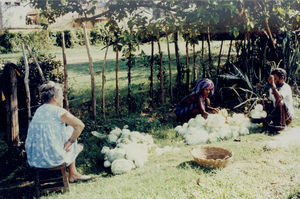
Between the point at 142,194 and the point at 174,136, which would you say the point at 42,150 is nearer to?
the point at 142,194

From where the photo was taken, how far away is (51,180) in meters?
3.66

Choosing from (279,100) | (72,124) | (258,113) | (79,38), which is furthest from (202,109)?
(79,38)

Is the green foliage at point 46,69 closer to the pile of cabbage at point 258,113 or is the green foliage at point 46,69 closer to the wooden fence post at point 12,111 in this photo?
the wooden fence post at point 12,111

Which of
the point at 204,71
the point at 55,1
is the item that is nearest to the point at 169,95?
the point at 204,71

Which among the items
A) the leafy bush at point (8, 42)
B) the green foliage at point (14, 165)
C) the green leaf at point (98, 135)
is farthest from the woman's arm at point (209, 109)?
the leafy bush at point (8, 42)

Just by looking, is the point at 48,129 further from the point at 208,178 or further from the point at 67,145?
the point at 208,178

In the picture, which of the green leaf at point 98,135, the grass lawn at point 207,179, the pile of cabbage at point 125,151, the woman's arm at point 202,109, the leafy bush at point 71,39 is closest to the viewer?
the grass lawn at point 207,179

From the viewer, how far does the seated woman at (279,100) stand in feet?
17.3

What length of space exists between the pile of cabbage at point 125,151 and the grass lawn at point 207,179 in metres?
0.12

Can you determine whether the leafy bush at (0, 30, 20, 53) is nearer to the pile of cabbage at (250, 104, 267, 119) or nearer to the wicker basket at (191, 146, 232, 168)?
the pile of cabbage at (250, 104, 267, 119)

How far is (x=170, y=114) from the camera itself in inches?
252

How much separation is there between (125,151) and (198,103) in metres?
2.17

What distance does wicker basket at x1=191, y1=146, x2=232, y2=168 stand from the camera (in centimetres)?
388

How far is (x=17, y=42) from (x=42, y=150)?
2201cm
